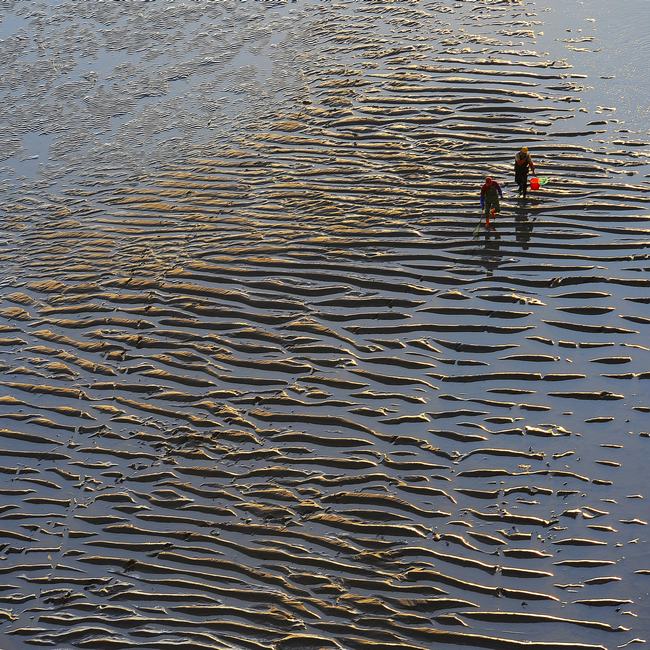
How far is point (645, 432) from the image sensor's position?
12.0 meters

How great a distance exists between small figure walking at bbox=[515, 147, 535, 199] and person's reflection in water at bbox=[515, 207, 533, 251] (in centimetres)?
38

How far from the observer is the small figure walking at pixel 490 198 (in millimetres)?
15781

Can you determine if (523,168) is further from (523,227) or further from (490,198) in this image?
(523,227)

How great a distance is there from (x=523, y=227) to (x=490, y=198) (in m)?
0.72

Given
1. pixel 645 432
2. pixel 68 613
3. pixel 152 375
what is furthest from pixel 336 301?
pixel 68 613

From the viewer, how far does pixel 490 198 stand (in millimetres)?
15875

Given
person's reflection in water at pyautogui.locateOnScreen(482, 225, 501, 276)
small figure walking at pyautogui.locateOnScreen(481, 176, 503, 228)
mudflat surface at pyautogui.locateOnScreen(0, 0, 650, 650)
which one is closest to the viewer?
mudflat surface at pyautogui.locateOnScreen(0, 0, 650, 650)

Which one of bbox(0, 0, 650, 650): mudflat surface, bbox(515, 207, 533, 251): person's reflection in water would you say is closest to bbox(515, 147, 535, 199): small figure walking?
bbox(0, 0, 650, 650): mudflat surface

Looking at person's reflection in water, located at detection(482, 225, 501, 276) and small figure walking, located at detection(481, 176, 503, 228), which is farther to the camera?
small figure walking, located at detection(481, 176, 503, 228)

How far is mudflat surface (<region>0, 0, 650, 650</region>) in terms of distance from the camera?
421 inches

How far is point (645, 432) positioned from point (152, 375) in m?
6.86

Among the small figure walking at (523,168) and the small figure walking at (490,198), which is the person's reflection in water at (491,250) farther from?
the small figure walking at (523,168)

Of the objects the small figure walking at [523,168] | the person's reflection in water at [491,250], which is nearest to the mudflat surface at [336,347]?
the person's reflection in water at [491,250]

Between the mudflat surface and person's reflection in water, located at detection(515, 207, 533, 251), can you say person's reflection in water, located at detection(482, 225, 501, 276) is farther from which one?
person's reflection in water, located at detection(515, 207, 533, 251)
